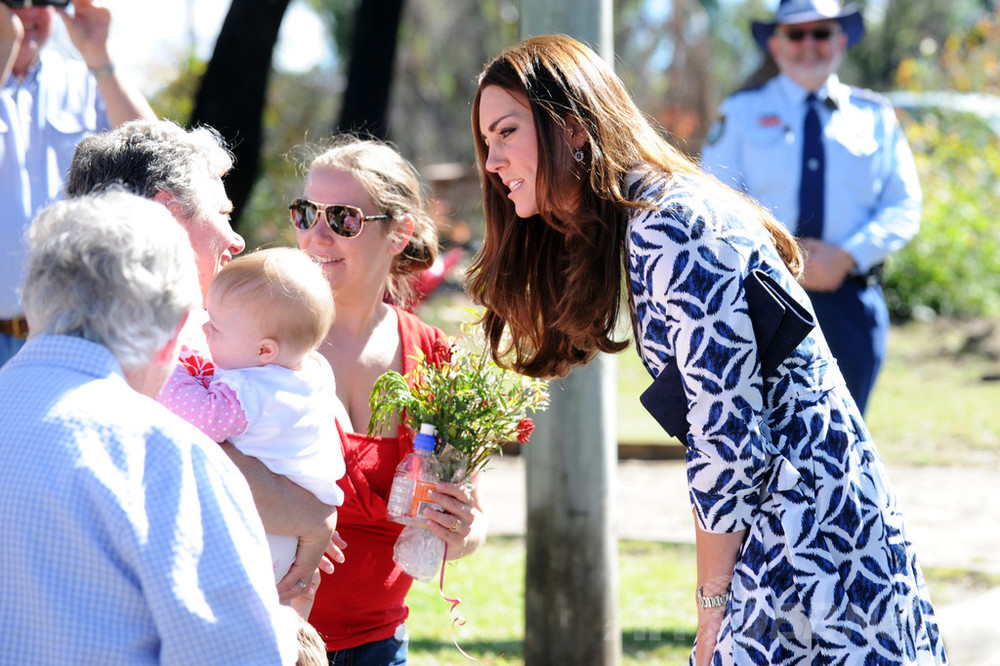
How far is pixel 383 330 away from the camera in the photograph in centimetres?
308

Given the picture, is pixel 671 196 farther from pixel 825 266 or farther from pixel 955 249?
pixel 955 249

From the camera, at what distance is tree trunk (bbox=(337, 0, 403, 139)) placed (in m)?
9.92

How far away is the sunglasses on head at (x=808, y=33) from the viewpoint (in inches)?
204

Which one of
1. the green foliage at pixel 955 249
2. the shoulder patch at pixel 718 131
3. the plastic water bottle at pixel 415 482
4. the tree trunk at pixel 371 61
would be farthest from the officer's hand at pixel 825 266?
the green foliage at pixel 955 249

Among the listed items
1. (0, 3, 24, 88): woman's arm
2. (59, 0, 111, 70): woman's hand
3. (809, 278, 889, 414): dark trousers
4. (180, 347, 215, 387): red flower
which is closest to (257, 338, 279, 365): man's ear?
(180, 347, 215, 387): red flower

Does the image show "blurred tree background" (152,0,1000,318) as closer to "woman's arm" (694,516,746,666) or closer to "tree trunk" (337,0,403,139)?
"tree trunk" (337,0,403,139)

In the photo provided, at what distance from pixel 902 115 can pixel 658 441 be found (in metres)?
11.4

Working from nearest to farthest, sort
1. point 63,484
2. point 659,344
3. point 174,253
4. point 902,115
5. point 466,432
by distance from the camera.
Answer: point 63,484
point 174,253
point 659,344
point 466,432
point 902,115

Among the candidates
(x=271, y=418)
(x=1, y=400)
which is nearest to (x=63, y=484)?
(x=1, y=400)

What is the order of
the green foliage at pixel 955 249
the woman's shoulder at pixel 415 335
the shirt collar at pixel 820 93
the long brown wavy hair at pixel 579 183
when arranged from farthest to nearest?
the green foliage at pixel 955 249 → the shirt collar at pixel 820 93 → the woman's shoulder at pixel 415 335 → the long brown wavy hair at pixel 579 183

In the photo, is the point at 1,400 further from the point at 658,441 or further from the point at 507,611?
the point at 658,441

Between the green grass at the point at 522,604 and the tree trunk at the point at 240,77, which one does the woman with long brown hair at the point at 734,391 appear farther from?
the tree trunk at the point at 240,77

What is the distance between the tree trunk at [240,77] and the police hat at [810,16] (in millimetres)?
3670

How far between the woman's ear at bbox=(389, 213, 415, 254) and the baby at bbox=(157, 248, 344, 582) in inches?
28.0
